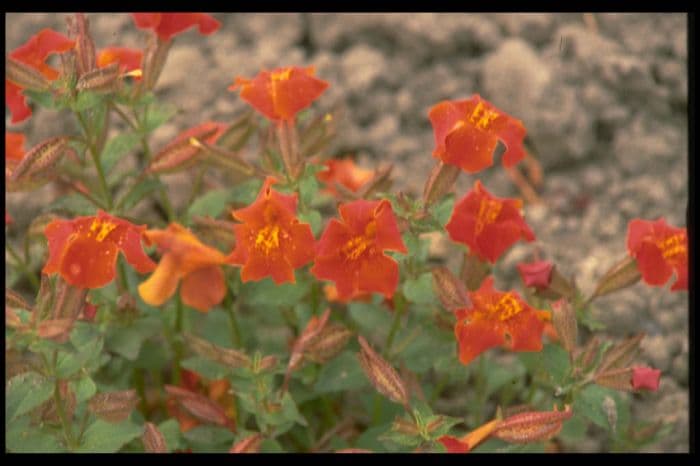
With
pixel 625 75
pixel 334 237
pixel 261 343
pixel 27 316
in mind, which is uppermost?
pixel 334 237

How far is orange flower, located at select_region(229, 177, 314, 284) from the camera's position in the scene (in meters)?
1.83

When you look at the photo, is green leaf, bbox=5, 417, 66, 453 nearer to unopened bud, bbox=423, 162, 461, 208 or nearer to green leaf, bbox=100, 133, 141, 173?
green leaf, bbox=100, 133, 141, 173

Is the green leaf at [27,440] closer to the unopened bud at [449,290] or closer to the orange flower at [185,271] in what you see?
the orange flower at [185,271]

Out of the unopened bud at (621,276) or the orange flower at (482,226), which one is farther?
the unopened bud at (621,276)

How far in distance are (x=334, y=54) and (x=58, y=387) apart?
1.56 metres

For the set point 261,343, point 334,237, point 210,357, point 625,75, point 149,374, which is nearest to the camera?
point 334,237

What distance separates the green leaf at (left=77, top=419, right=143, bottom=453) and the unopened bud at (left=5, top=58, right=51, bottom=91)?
0.61m

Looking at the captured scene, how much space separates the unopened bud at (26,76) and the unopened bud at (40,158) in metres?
0.10

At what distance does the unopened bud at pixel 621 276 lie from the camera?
211 centimetres

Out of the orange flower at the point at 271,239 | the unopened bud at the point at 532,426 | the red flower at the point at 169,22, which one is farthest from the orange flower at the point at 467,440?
the red flower at the point at 169,22

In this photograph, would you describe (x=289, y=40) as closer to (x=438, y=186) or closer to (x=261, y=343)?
(x=261, y=343)

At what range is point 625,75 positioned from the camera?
3.03m

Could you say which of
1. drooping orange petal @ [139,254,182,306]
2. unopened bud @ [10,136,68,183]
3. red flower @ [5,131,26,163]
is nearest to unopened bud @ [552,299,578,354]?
drooping orange petal @ [139,254,182,306]
